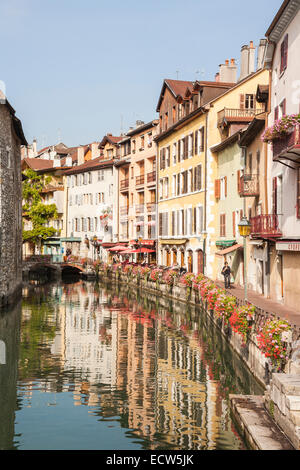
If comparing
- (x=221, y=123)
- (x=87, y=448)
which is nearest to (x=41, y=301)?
(x=221, y=123)

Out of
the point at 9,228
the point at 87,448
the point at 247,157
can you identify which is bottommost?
the point at 87,448

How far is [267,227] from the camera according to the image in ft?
85.3

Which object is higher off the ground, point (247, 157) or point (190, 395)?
point (247, 157)

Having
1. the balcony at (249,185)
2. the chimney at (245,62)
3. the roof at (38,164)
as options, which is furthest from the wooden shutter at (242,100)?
the roof at (38,164)

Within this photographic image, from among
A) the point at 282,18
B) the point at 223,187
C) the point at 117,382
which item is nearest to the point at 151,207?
the point at 223,187

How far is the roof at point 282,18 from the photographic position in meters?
22.3

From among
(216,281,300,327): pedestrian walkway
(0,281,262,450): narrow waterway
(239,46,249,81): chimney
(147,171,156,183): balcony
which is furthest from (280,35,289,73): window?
(147,171,156,183): balcony

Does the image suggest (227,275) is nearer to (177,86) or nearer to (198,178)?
(198,178)

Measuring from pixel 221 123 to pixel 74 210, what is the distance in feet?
136

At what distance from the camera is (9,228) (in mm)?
37031

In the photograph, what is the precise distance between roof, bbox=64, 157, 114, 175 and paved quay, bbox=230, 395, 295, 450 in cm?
5714

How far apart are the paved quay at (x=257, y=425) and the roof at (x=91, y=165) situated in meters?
57.1

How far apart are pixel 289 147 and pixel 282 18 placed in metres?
5.71

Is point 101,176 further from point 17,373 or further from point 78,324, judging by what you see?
point 17,373
